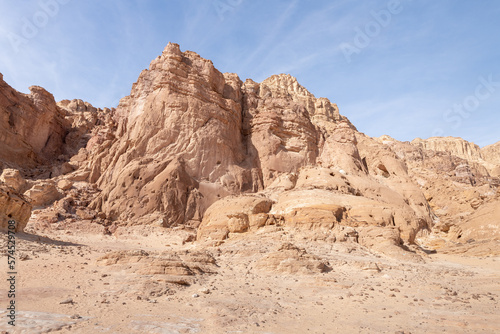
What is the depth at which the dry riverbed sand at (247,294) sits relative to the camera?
6930 mm

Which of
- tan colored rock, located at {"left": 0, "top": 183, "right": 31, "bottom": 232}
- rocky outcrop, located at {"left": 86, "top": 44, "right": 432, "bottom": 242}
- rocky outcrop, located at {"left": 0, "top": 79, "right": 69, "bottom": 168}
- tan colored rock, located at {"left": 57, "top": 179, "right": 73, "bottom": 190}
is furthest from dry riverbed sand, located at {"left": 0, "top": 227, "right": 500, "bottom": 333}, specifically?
rocky outcrop, located at {"left": 0, "top": 79, "right": 69, "bottom": 168}

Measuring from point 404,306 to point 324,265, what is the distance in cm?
519

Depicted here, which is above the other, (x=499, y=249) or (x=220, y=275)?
(x=499, y=249)

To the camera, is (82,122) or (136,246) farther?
(82,122)

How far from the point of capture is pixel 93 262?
1244 centimetres

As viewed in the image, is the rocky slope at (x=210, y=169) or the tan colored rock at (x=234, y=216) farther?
the rocky slope at (x=210, y=169)

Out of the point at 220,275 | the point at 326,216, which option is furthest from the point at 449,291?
the point at 326,216

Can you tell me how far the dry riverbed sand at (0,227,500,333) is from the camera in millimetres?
6930

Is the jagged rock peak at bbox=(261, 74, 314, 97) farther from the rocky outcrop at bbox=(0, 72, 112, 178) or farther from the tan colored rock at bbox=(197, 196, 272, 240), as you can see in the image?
the tan colored rock at bbox=(197, 196, 272, 240)

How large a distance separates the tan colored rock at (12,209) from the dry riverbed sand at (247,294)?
2.90 m

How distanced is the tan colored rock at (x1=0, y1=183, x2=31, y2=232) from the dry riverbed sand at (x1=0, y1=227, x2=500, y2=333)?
2897 mm

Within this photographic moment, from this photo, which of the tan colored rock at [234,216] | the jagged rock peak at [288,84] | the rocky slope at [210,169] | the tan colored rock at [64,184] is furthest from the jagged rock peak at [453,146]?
the tan colored rock at [64,184]

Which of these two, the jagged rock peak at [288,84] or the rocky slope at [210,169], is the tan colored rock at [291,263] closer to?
the rocky slope at [210,169]

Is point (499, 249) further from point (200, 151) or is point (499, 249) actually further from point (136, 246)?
point (200, 151)
